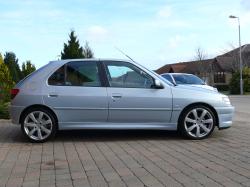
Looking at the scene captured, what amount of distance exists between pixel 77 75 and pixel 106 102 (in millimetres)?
760

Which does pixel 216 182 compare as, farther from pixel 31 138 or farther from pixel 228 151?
pixel 31 138

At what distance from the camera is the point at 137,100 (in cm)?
841

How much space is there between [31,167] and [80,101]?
2256mm

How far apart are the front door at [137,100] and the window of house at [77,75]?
278 mm

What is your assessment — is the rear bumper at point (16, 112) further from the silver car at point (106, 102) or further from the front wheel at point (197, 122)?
the front wheel at point (197, 122)

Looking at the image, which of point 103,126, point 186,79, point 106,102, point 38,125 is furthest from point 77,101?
point 186,79

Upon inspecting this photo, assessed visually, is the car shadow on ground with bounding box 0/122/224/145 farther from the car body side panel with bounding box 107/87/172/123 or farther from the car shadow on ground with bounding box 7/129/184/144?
the car body side panel with bounding box 107/87/172/123

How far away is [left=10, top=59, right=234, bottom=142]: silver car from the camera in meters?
8.38

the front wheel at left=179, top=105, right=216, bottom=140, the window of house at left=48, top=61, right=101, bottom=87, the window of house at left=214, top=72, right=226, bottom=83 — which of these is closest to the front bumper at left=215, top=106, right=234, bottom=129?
the front wheel at left=179, top=105, right=216, bottom=140

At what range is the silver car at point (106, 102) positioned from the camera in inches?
330

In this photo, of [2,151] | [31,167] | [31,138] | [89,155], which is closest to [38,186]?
[31,167]

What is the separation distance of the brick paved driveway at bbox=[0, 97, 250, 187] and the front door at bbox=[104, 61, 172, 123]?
43 cm

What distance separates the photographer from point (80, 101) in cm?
838

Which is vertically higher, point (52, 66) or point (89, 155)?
point (52, 66)
